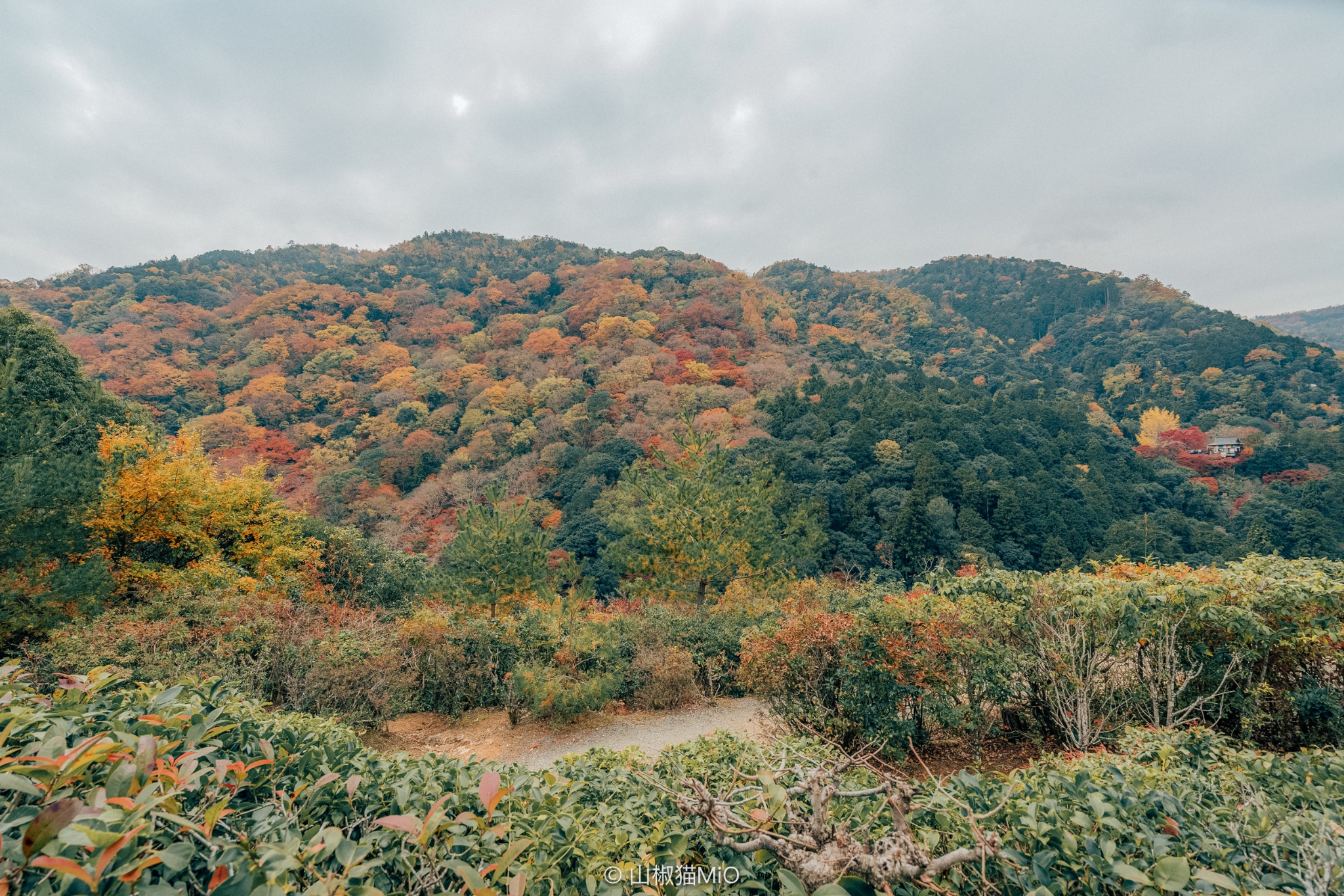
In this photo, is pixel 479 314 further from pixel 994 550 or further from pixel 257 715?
pixel 257 715

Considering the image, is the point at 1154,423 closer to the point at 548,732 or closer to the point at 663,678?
the point at 663,678

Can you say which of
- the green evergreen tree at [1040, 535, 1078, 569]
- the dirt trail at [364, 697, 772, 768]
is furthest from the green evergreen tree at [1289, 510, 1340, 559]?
the dirt trail at [364, 697, 772, 768]

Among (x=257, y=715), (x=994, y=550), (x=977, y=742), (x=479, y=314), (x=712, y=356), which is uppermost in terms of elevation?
(x=479, y=314)

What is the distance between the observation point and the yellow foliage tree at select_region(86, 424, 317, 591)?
9.69m

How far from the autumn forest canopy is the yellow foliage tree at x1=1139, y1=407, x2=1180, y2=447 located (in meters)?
0.39

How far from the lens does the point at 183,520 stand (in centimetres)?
1058

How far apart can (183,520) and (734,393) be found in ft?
98.2

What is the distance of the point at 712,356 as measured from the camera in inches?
1677

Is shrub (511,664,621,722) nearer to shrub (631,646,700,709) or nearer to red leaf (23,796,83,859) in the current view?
shrub (631,646,700,709)

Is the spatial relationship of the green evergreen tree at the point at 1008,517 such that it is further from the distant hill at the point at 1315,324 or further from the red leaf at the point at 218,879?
the distant hill at the point at 1315,324

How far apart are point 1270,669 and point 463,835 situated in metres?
7.22

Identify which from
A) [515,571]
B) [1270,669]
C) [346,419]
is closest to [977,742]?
[1270,669]

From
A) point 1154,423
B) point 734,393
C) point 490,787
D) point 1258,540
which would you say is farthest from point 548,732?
point 1154,423

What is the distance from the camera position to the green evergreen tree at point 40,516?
704 centimetres
